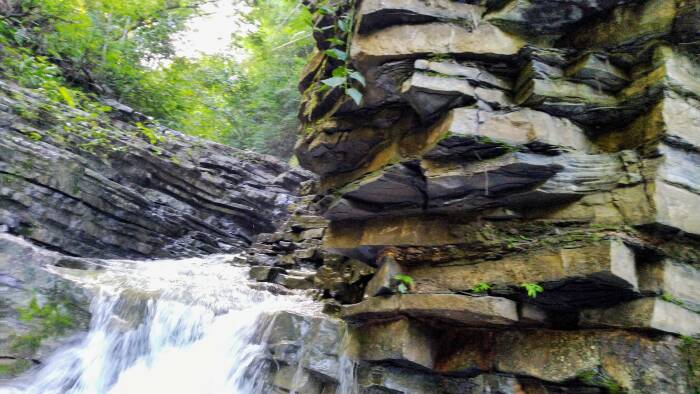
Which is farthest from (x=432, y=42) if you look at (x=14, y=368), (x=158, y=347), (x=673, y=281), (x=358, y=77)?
(x=14, y=368)

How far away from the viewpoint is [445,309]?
14.5ft

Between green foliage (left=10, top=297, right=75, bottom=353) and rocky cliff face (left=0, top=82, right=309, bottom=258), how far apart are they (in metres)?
3.00

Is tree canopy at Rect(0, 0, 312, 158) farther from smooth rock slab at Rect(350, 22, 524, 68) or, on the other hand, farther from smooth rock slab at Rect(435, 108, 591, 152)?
smooth rock slab at Rect(435, 108, 591, 152)

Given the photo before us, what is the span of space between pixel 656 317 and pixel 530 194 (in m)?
1.42

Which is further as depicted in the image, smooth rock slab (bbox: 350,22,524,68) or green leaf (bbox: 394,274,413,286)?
green leaf (bbox: 394,274,413,286)

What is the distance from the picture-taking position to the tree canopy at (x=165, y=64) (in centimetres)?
1015

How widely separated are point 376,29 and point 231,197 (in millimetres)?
8542

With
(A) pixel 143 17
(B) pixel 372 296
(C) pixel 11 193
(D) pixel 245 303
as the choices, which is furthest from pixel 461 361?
(A) pixel 143 17

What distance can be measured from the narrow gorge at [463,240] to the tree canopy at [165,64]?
326 centimetres

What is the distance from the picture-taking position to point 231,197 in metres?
12.4

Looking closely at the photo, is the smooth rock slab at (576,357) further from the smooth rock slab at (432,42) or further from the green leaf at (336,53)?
the green leaf at (336,53)

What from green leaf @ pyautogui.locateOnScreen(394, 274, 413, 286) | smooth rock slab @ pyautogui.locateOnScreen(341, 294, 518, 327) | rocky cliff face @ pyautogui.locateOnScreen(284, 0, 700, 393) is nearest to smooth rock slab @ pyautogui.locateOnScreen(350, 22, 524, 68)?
rocky cliff face @ pyautogui.locateOnScreen(284, 0, 700, 393)

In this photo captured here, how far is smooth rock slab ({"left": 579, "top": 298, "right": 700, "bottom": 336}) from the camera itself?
Result: 11.6 feet

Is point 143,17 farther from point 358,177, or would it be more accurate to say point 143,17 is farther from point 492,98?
point 492,98
